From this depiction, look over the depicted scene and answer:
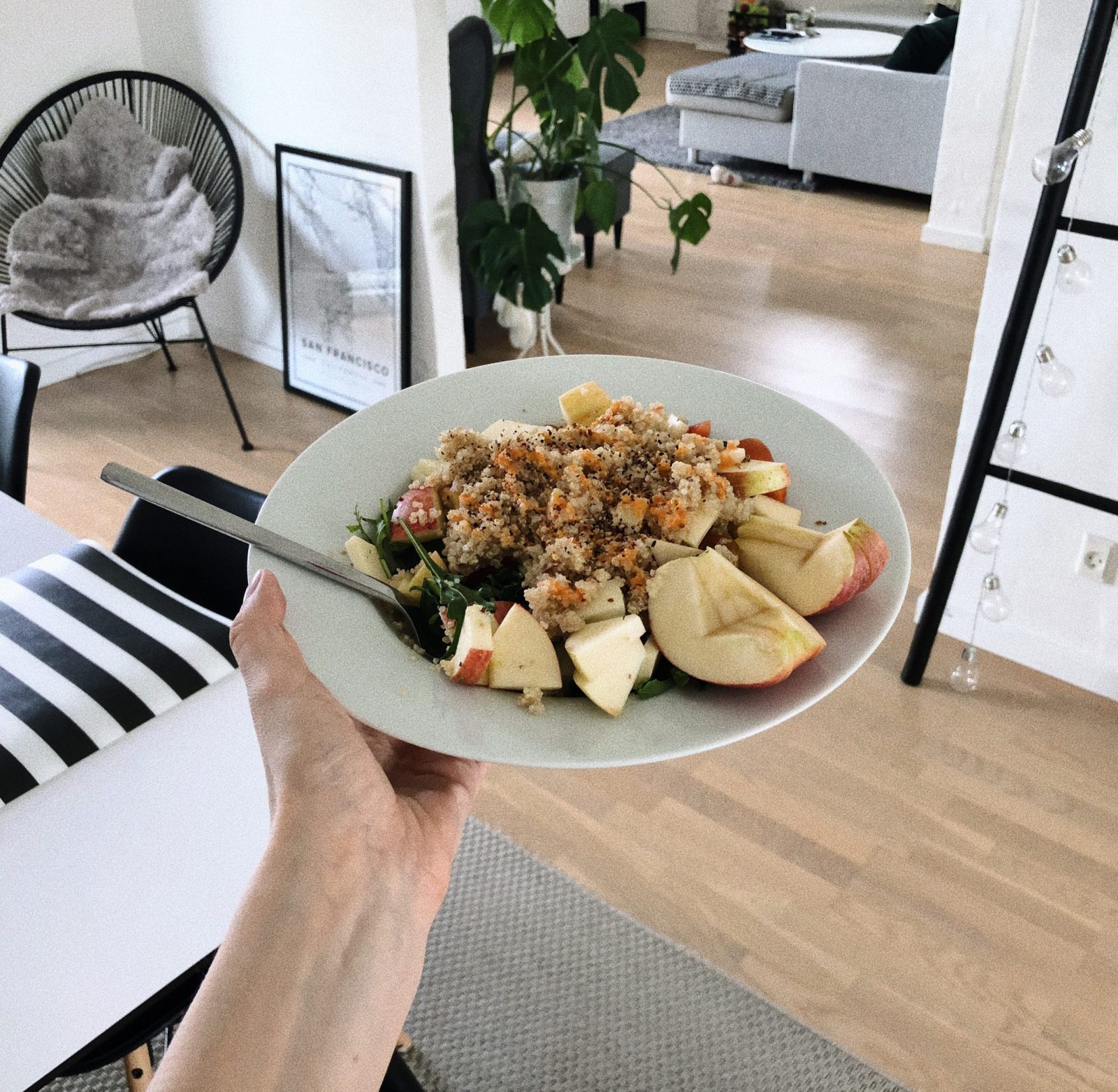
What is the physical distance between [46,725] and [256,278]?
2709 mm

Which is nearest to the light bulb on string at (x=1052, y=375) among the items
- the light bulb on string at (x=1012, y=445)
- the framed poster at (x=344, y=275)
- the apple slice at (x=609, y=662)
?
the light bulb on string at (x=1012, y=445)

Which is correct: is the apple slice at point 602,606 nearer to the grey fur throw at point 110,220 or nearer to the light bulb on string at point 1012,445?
the light bulb on string at point 1012,445

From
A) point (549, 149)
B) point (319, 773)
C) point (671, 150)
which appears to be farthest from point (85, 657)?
point (671, 150)

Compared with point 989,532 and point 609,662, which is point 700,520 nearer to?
point 609,662

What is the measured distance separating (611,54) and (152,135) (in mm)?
1549

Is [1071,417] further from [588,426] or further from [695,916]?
[588,426]

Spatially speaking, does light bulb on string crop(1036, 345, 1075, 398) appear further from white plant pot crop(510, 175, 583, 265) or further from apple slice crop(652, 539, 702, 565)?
white plant pot crop(510, 175, 583, 265)

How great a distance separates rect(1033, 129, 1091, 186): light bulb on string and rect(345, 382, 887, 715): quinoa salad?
1.04 m

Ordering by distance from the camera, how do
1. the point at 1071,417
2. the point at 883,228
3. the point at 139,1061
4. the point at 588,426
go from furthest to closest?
the point at 883,228 < the point at 1071,417 < the point at 139,1061 < the point at 588,426

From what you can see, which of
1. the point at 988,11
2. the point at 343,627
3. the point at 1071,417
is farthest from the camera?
the point at 988,11

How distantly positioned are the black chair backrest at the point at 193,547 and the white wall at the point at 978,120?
3.87 meters

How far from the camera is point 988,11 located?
13.1 feet

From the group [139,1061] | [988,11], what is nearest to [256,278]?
[139,1061]

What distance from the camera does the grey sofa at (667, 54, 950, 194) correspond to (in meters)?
4.63
